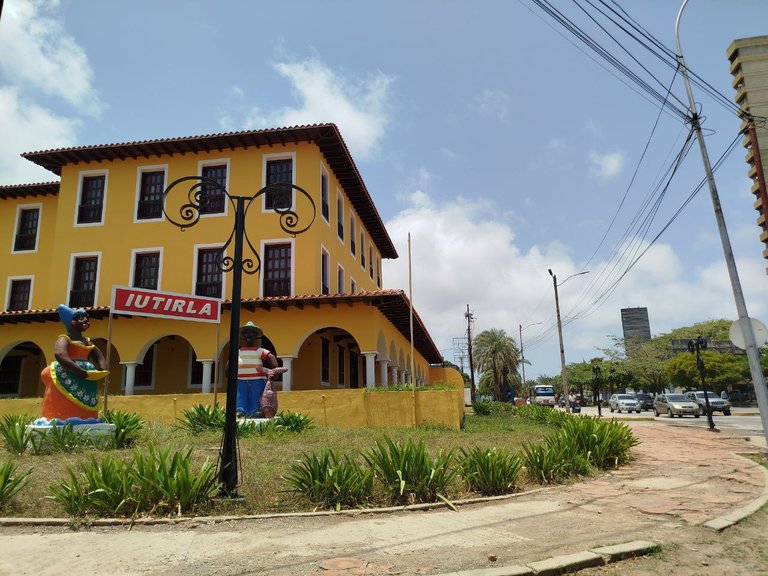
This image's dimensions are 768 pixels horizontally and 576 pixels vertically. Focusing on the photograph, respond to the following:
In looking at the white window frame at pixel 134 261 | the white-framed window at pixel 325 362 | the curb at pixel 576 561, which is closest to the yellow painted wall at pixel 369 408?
the white-framed window at pixel 325 362

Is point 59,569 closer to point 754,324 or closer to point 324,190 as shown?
point 754,324

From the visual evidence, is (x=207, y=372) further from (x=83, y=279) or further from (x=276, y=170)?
(x=276, y=170)

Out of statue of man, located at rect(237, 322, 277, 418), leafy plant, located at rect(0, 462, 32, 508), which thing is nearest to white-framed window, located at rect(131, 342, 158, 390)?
statue of man, located at rect(237, 322, 277, 418)

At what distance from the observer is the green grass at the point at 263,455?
6496 mm

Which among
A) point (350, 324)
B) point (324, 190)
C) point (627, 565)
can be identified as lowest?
point (627, 565)

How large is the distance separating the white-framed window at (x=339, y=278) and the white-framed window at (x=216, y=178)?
16.4 ft

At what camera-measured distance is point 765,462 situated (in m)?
10.4

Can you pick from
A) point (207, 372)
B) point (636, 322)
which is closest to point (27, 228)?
point (207, 372)

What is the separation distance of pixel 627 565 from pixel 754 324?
787 cm

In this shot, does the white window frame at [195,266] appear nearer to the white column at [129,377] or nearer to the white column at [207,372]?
the white column at [207,372]

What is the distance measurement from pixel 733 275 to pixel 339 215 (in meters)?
15.1

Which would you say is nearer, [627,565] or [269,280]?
[627,565]

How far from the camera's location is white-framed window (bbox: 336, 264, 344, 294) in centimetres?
2150

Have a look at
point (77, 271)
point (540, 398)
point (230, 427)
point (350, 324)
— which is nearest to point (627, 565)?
point (230, 427)
